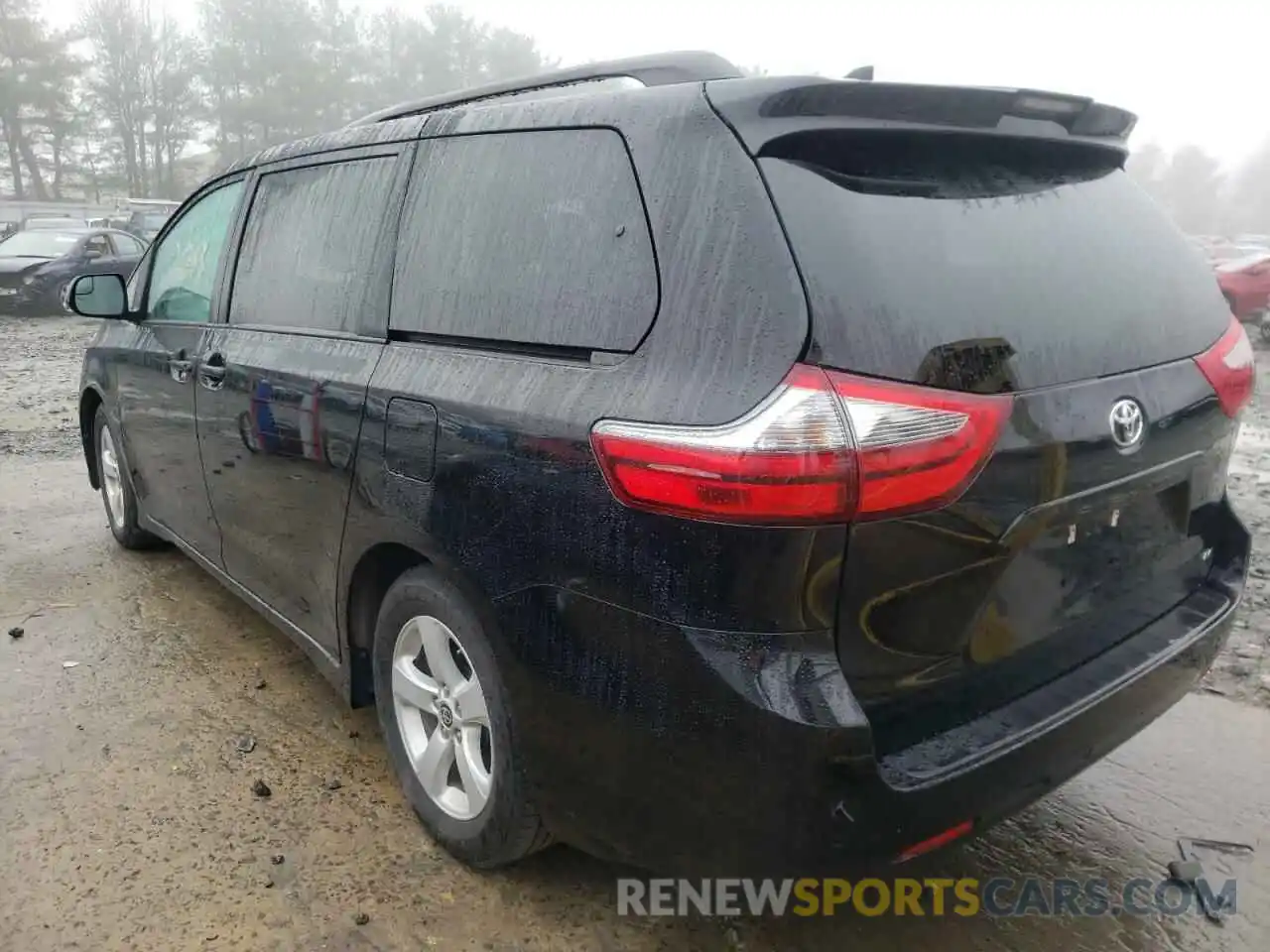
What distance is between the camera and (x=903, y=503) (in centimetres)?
163

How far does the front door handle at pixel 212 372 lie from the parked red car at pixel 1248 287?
15165 millimetres

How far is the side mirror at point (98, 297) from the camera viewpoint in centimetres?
404

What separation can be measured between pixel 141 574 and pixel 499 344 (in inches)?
123

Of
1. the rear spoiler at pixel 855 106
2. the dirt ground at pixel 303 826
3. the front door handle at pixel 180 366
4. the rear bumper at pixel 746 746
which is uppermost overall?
the rear spoiler at pixel 855 106

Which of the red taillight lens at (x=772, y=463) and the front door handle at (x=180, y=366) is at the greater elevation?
the red taillight lens at (x=772, y=463)

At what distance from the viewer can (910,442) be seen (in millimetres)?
1614

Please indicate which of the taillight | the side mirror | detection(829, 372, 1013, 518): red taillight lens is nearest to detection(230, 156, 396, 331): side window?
the side mirror

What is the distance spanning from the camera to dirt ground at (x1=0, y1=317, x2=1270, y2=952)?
224 centimetres

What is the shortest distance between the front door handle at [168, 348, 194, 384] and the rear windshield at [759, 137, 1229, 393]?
8.24ft

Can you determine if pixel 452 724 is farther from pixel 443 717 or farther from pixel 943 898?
pixel 943 898

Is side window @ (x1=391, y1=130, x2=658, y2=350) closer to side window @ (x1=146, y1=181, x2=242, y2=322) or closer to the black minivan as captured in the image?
the black minivan

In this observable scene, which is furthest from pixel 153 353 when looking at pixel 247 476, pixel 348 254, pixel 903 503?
pixel 903 503

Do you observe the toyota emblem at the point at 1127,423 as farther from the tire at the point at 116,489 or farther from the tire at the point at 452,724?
the tire at the point at 116,489

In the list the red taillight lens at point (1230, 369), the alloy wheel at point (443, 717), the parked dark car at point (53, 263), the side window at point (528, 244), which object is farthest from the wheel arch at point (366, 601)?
the parked dark car at point (53, 263)
